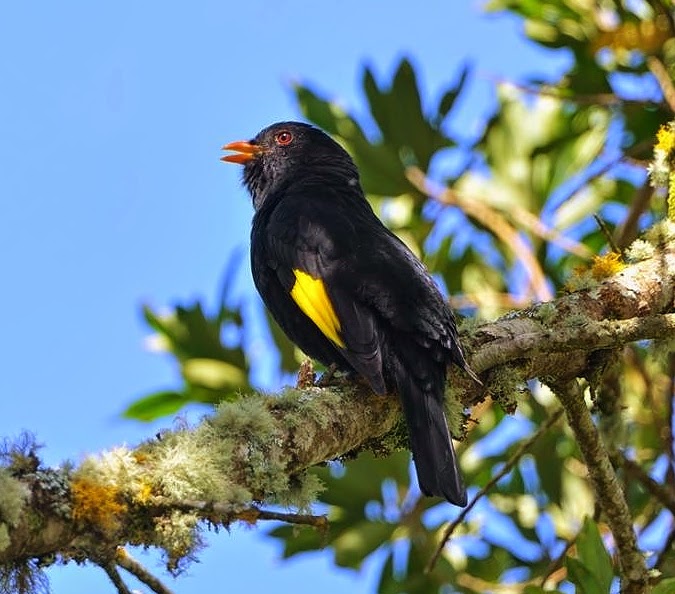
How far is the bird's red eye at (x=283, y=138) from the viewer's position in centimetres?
547

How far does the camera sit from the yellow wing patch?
3832 millimetres

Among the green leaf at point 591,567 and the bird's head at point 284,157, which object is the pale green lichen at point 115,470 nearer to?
the green leaf at point 591,567

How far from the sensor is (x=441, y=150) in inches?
230

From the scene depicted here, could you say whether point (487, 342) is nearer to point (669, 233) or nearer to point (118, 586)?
point (669, 233)

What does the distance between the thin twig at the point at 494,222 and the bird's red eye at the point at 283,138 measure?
0.64 meters

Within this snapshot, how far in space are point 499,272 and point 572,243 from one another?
33.1 inches

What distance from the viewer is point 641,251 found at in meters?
3.93

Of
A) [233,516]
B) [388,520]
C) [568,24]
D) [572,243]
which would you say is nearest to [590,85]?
[568,24]

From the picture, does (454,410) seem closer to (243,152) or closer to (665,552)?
(665,552)

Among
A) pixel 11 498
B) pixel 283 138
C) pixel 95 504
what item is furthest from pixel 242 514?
pixel 283 138

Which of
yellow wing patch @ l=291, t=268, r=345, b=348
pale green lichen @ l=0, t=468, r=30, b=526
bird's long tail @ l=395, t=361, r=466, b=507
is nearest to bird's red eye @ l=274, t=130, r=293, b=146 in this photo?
yellow wing patch @ l=291, t=268, r=345, b=348

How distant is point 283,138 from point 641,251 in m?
2.06

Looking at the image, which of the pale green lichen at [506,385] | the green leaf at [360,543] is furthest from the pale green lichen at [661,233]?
the green leaf at [360,543]

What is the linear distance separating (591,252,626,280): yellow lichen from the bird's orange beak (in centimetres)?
200
